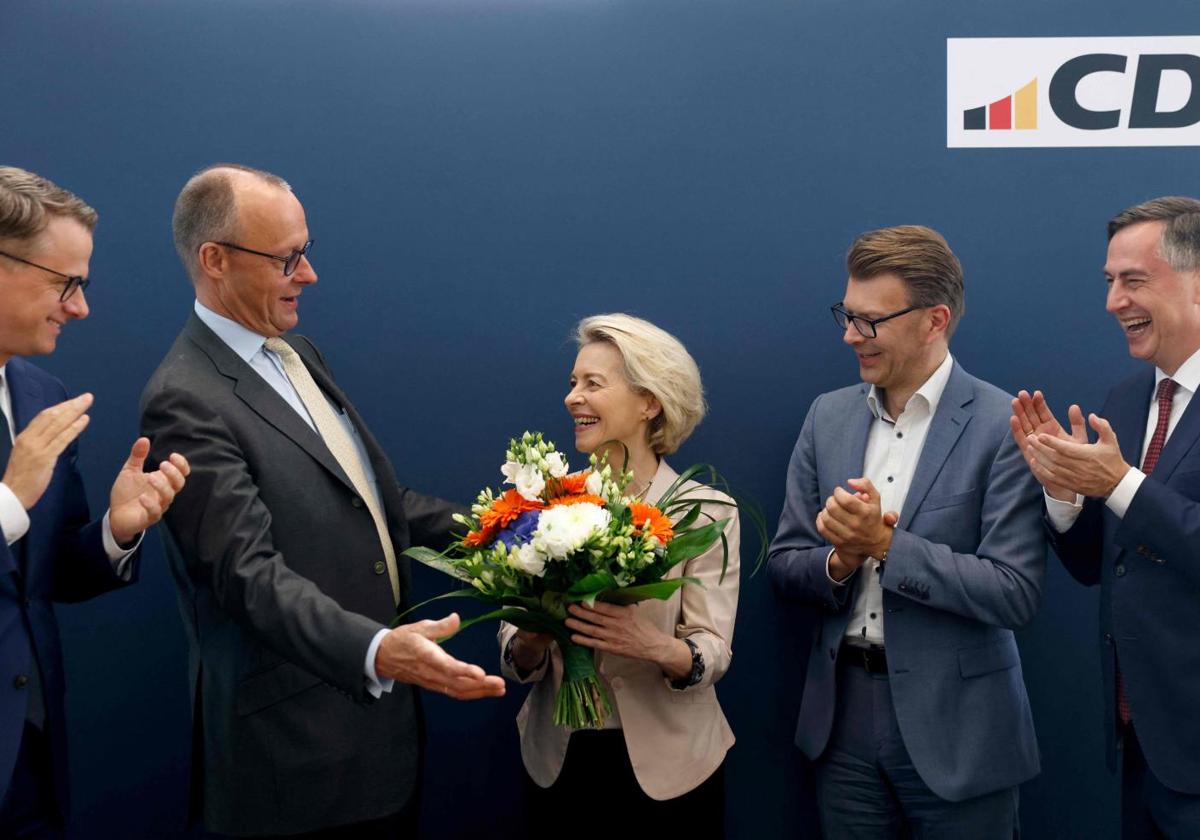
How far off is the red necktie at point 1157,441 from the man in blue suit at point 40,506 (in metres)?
2.46

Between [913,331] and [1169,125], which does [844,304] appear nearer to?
[913,331]

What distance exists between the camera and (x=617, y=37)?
356 centimetres

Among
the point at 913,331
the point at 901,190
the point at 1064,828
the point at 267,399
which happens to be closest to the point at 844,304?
the point at 913,331

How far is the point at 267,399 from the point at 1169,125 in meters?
3.03

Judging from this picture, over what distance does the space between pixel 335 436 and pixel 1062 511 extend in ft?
6.49

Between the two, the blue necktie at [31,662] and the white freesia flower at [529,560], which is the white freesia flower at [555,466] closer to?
the white freesia flower at [529,560]

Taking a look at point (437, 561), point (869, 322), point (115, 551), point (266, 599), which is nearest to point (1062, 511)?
point (869, 322)

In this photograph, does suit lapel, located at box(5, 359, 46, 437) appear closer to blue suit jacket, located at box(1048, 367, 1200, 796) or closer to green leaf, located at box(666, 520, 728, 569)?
green leaf, located at box(666, 520, 728, 569)

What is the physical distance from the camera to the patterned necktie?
2875 millimetres

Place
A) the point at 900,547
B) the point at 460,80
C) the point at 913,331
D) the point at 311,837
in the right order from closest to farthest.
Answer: the point at 311,837 → the point at 900,547 → the point at 913,331 → the point at 460,80

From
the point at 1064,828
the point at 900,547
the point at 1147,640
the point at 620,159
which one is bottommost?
the point at 1064,828

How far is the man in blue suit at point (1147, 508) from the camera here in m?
2.71

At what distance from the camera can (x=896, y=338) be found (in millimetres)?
3119

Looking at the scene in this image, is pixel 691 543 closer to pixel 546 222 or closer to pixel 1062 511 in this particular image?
pixel 1062 511
